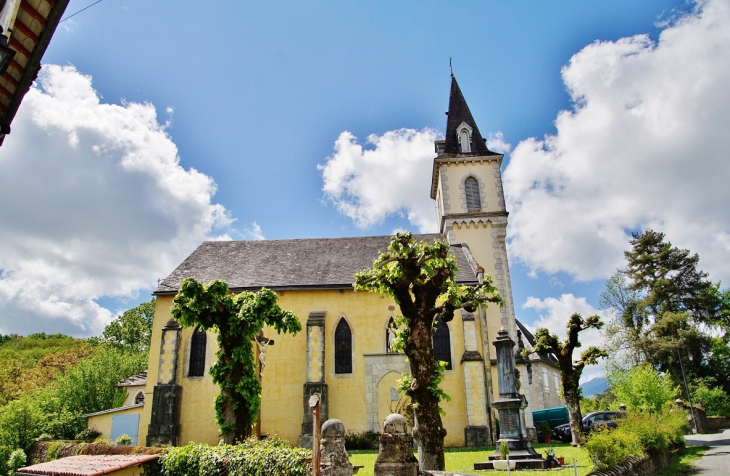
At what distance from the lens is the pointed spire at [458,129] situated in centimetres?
3034

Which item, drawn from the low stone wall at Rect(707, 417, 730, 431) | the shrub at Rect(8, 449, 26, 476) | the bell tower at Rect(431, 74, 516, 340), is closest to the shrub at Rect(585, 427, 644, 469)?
the bell tower at Rect(431, 74, 516, 340)

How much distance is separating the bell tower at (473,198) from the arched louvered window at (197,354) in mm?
14877

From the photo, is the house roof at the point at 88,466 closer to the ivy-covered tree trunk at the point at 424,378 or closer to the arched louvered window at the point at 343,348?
the ivy-covered tree trunk at the point at 424,378

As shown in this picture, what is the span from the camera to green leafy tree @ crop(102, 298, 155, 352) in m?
52.0

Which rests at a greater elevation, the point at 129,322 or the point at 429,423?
the point at 129,322

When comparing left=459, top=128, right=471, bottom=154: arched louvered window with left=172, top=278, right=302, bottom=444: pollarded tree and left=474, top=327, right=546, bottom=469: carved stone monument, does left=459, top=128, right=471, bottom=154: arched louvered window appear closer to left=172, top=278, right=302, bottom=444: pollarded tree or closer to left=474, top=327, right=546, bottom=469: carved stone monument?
left=474, top=327, right=546, bottom=469: carved stone monument

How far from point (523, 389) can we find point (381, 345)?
7.43 meters

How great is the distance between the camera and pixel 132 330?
171ft

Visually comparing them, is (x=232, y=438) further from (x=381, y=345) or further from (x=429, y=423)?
(x=381, y=345)

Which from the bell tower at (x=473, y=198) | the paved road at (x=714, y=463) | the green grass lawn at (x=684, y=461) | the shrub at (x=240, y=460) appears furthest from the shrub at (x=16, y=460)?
the paved road at (x=714, y=463)

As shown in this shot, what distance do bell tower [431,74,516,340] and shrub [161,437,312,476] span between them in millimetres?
18365

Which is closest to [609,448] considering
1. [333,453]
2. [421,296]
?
[421,296]

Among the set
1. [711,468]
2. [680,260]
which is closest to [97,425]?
[711,468]

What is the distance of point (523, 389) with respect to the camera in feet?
75.6
